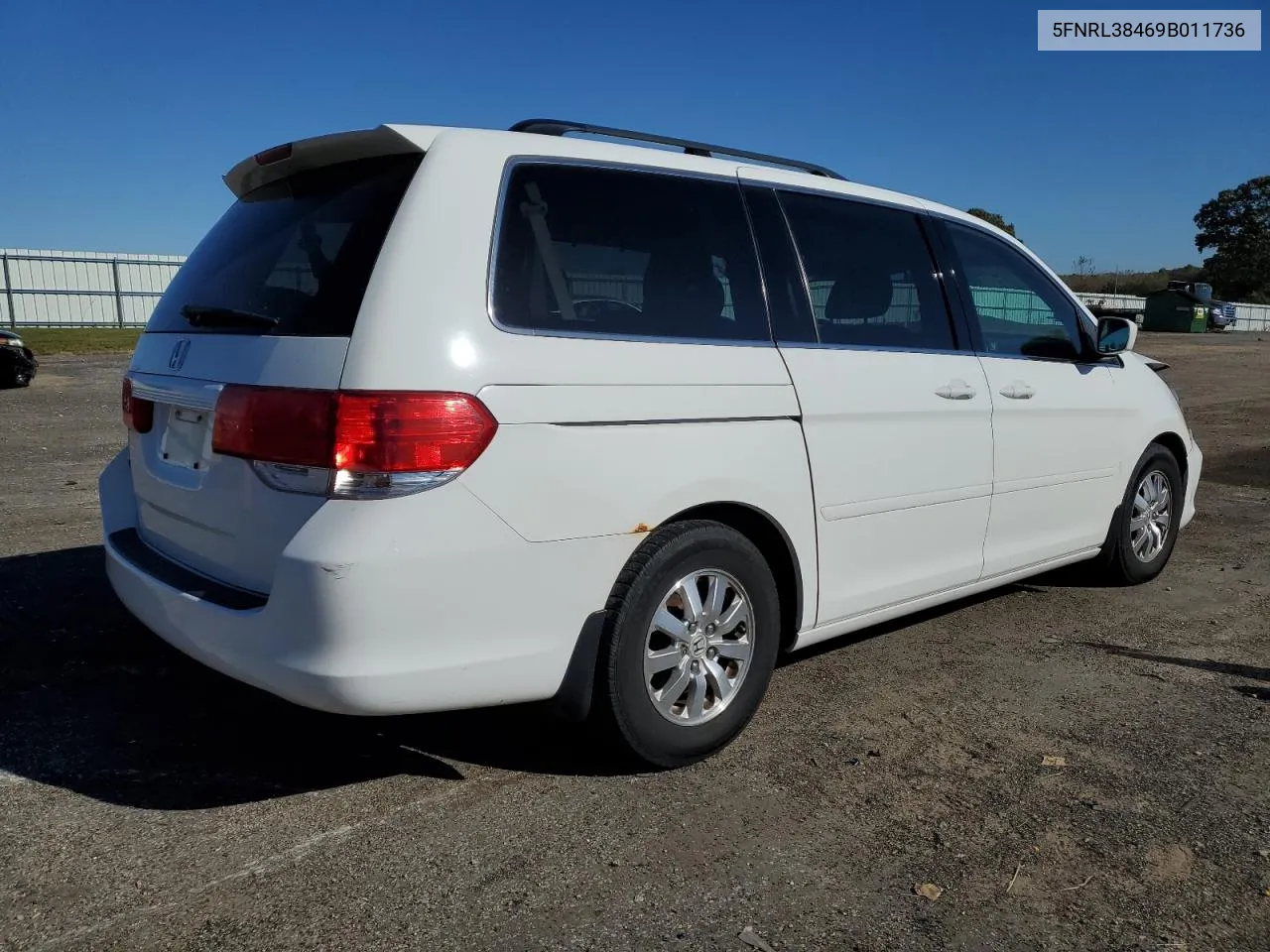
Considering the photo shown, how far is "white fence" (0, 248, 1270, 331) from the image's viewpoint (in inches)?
1230

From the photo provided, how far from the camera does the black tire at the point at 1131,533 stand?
205 inches

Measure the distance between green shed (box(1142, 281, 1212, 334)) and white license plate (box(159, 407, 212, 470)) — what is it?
190 ft

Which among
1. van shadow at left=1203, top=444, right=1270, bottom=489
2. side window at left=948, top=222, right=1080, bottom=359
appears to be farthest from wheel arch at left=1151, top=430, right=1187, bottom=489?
van shadow at left=1203, top=444, right=1270, bottom=489

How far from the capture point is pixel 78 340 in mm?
26125

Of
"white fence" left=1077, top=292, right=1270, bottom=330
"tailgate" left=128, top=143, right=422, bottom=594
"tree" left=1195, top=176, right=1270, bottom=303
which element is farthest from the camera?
"tree" left=1195, top=176, right=1270, bottom=303

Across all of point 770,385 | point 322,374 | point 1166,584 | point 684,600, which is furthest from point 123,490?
point 1166,584

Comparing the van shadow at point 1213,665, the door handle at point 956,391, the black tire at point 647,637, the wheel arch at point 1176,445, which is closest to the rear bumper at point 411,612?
the black tire at point 647,637

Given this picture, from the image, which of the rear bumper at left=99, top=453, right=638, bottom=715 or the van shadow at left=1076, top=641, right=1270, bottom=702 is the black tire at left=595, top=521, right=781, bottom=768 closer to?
the rear bumper at left=99, top=453, right=638, bottom=715

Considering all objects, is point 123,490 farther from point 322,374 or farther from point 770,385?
point 770,385

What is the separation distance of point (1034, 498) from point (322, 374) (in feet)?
10.6

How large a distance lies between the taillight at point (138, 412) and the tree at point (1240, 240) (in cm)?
8576

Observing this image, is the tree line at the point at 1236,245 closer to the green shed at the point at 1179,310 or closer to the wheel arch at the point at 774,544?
the green shed at the point at 1179,310

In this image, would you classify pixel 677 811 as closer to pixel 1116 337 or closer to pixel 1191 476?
pixel 1116 337

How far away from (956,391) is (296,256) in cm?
248
